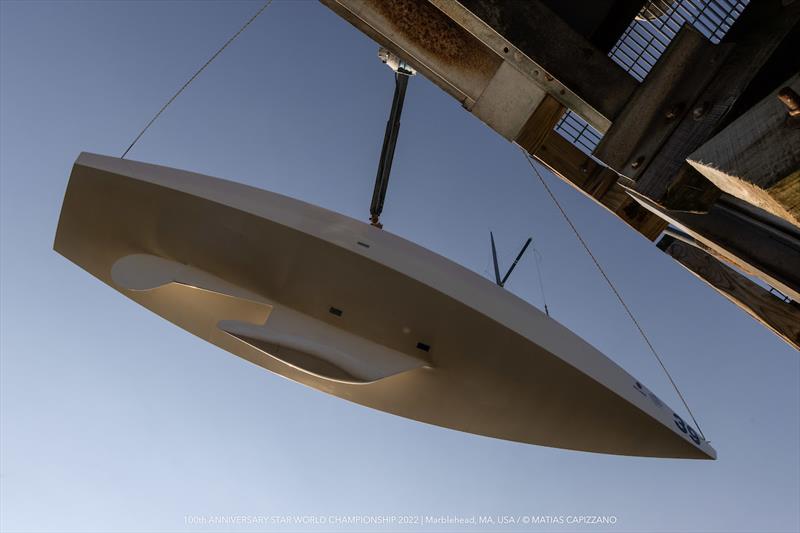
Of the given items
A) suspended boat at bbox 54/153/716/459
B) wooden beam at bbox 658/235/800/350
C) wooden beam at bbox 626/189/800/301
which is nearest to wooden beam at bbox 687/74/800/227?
wooden beam at bbox 626/189/800/301

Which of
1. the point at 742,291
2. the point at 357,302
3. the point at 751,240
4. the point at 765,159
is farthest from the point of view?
the point at 357,302

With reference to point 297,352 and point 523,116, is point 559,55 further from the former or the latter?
point 297,352

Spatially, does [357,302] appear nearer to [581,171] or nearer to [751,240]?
[581,171]

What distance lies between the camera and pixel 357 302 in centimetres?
568

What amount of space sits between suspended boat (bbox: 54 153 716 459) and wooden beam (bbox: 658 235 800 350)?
144cm

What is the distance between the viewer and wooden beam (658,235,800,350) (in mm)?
4199

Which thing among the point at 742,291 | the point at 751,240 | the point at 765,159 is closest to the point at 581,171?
the point at 742,291

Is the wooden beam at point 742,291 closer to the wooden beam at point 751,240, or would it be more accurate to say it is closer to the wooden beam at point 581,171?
the wooden beam at point 581,171

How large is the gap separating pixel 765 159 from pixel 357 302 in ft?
13.3

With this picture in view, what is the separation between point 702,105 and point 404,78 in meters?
6.42

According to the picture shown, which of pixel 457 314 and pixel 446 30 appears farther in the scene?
pixel 457 314

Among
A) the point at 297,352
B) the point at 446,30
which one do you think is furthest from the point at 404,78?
the point at 297,352

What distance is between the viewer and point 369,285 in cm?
561

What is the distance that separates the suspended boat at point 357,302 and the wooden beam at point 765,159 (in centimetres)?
325
